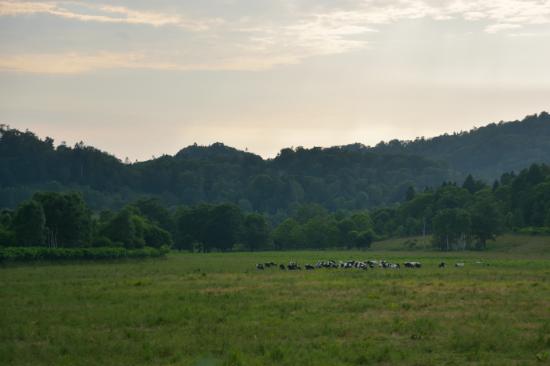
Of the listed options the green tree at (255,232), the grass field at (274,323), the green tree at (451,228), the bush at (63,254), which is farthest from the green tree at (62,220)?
the green tree at (255,232)

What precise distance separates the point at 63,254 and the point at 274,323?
55.0 m

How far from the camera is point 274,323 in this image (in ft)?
97.5

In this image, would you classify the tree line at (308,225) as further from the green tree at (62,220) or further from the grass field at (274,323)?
the grass field at (274,323)

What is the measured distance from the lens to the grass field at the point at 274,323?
77.7ft

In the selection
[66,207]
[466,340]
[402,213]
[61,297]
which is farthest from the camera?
[402,213]

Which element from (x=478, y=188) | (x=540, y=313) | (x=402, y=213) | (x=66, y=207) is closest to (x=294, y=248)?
(x=402, y=213)

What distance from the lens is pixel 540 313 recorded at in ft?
107

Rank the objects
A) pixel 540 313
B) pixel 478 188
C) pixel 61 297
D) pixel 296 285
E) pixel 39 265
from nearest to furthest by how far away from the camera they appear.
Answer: pixel 540 313, pixel 61 297, pixel 296 285, pixel 39 265, pixel 478 188

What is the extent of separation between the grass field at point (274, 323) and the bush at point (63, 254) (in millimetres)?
25228

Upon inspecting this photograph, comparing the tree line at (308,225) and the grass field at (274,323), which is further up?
the tree line at (308,225)

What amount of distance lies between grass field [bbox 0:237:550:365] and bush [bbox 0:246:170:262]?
993 inches

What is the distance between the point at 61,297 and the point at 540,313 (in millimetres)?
23007

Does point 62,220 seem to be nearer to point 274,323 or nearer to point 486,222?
point 486,222

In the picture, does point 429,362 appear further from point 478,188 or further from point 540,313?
point 478,188
